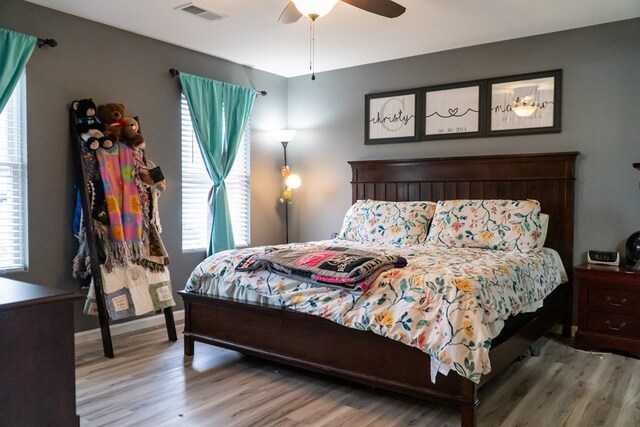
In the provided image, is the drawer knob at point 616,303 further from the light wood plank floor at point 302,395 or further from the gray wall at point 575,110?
the gray wall at point 575,110

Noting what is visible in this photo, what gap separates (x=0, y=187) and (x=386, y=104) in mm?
3368

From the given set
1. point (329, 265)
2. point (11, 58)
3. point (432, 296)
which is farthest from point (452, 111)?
point (11, 58)

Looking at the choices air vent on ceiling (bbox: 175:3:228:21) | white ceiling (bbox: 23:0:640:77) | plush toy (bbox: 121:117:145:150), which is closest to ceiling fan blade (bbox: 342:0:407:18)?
white ceiling (bbox: 23:0:640:77)

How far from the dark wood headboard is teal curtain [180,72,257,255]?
48.9 inches

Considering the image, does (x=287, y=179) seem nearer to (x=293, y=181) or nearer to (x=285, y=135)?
(x=293, y=181)

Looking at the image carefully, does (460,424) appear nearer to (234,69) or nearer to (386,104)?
(386,104)

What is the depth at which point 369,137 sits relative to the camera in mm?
5160

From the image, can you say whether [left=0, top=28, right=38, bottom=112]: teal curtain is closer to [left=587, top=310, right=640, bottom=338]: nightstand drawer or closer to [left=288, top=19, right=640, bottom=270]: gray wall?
[left=288, top=19, right=640, bottom=270]: gray wall

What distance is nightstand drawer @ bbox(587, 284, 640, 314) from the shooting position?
3.53m

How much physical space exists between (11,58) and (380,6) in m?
2.41

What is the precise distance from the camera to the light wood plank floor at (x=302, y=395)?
2.59 m

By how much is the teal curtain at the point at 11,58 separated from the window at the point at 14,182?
17cm

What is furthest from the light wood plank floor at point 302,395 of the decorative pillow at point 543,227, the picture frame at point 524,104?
the picture frame at point 524,104

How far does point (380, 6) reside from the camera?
2.97 m
